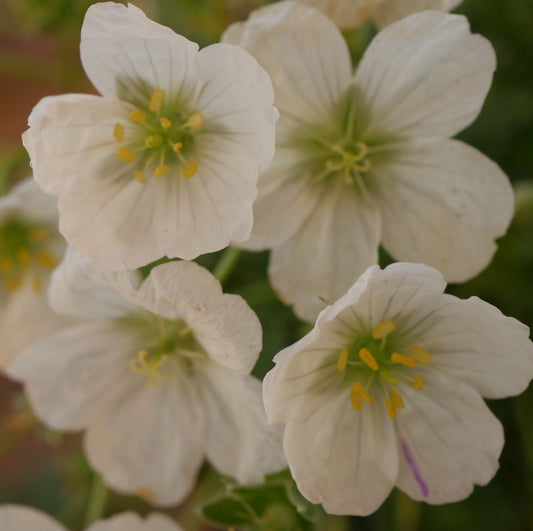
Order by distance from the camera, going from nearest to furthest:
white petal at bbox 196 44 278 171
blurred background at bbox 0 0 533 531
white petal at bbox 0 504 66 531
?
white petal at bbox 196 44 278 171 → white petal at bbox 0 504 66 531 → blurred background at bbox 0 0 533 531

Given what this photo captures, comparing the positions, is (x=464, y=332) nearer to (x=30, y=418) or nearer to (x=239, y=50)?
(x=239, y=50)

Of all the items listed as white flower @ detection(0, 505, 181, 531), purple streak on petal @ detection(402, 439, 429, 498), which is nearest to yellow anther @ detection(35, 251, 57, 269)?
white flower @ detection(0, 505, 181, 531)

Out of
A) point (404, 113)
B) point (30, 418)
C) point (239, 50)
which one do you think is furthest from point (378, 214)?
point (30, 418)

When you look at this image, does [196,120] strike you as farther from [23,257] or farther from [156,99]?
[23,257]

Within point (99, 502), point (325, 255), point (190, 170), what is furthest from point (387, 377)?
point (99, 502)

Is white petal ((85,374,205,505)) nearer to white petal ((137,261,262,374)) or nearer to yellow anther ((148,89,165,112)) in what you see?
white petal ((137,261,262,374))
